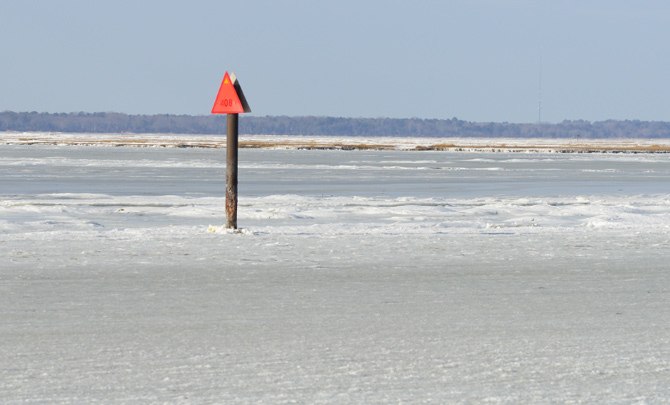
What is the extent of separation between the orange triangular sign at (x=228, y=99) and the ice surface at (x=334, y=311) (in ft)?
5.23

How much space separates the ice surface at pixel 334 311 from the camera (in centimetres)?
466

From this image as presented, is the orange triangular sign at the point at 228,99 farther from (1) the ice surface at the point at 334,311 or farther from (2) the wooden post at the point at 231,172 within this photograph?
(1) the ice surface at the point at 334,311

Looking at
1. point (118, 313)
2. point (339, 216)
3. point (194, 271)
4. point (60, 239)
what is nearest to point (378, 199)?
point (339, 216)

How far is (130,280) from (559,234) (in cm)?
642

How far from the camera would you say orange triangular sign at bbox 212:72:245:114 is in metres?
11.6

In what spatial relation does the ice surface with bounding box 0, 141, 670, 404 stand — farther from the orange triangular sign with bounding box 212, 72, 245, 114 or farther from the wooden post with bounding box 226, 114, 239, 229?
the orange triangular sign with bounding box 212, 72, 245, 114

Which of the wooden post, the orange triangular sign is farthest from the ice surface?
the orange triangular sign

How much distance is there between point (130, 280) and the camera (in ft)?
26.0

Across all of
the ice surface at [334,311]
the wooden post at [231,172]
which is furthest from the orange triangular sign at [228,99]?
the ice surface at [334,311]

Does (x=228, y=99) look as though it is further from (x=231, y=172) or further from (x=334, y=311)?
(x=334, y=311)

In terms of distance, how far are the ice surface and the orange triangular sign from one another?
1595 mm

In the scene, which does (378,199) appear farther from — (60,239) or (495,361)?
(495,361)

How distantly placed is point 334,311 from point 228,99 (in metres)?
5.68

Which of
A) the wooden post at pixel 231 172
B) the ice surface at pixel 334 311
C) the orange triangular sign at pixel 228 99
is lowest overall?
the ice surface at pixel 334 311
